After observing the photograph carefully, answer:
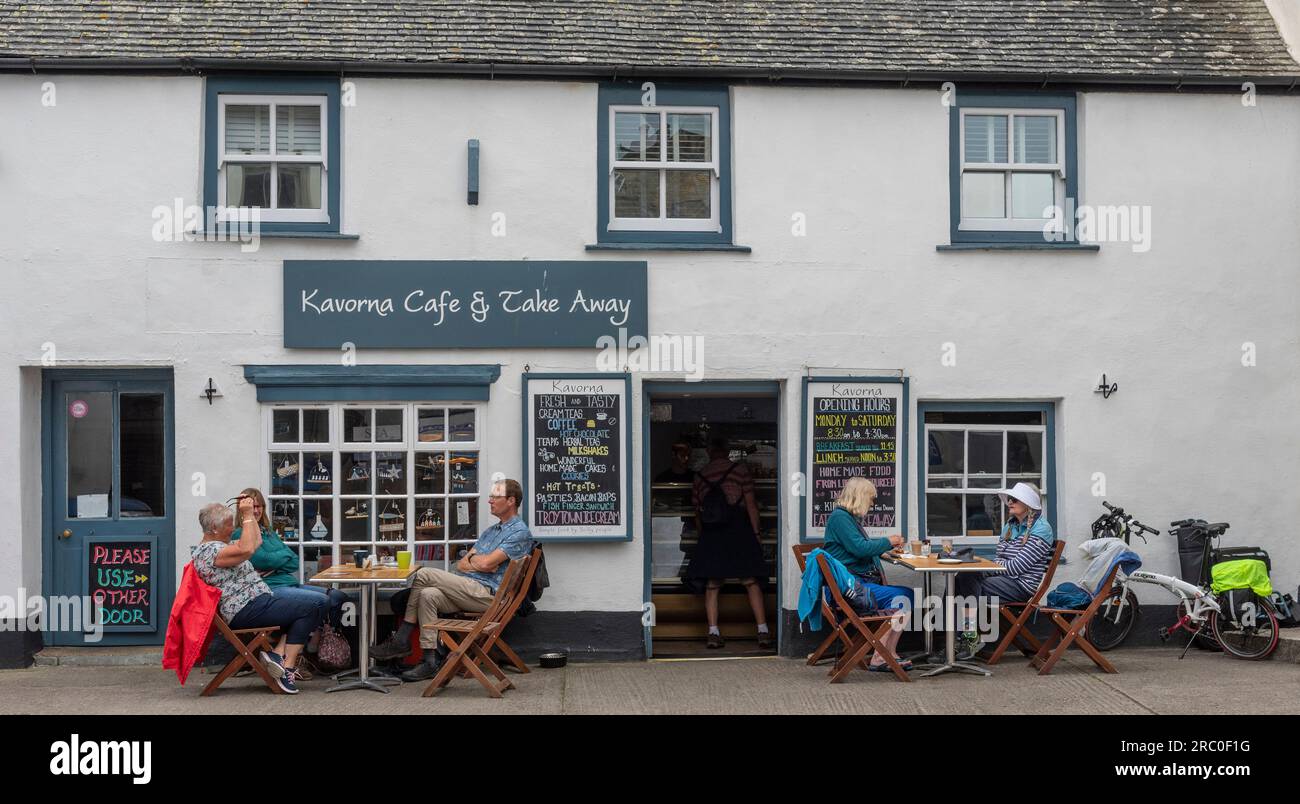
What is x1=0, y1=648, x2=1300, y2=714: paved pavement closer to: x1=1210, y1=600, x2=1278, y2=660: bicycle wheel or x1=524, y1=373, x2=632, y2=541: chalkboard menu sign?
x1=1210, y1=600, x2=1278, y2=660: bicycle wheel

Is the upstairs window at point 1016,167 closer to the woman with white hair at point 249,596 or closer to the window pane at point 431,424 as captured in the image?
the window pane at point 431,424

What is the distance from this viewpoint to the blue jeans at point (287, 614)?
10.3 m

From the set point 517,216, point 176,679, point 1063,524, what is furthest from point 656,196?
point 176,679

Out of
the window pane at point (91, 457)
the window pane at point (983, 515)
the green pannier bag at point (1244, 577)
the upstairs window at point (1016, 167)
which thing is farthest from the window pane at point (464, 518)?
the green pannier bag at point (1244, 577)

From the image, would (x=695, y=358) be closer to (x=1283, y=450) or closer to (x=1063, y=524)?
(x=1063, y=524)

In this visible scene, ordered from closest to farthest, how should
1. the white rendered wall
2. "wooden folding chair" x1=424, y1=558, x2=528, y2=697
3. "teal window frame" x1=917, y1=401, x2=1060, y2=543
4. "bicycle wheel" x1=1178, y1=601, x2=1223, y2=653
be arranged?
"wooden folding chair" x1=424, y1=558, x2=528, y2=697, the white rendered wall, "bicycle wheel" x1=1178, y1=601, x2=1223, y2=653, "teal window frame" x1=917, y1=401, x2=1060, y2=543

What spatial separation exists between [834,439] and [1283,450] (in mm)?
3854

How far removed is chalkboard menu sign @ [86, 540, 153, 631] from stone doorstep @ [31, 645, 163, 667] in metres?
0.19

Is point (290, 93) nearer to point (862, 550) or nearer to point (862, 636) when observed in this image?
point (862, 550)

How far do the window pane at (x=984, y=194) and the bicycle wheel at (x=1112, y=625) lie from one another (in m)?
3.32

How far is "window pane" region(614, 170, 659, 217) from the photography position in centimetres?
1199

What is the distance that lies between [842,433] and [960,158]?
8.27 ft

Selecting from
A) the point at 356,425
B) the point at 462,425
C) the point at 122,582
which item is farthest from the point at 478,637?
the point at 122,582

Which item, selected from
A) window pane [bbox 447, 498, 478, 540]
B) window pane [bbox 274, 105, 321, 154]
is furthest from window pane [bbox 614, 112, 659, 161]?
window pane [bbox 447, 498, 478, 540]
